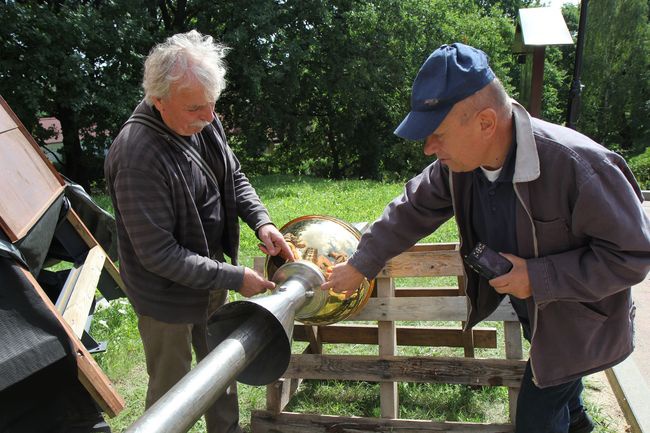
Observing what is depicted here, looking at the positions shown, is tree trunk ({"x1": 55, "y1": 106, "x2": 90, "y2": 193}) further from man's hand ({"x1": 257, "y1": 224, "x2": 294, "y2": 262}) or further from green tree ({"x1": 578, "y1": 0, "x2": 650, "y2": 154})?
green tree ({"x1": 578, "y1": 0, "x2": 650, "y2": 154})

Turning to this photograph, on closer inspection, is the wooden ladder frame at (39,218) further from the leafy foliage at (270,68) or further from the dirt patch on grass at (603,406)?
the leafy foliage at (270,68)

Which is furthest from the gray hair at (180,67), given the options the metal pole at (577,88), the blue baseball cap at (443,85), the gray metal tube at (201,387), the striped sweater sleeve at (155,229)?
the metal pole at (577,88)

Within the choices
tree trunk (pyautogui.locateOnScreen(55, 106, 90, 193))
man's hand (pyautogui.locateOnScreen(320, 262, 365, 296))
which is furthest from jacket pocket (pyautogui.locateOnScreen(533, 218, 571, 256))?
tree trunk (pyautogui.locateOnScreen(55, 106, 90, 193))

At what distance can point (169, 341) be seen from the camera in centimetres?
250

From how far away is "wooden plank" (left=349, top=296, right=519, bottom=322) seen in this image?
3.05 m

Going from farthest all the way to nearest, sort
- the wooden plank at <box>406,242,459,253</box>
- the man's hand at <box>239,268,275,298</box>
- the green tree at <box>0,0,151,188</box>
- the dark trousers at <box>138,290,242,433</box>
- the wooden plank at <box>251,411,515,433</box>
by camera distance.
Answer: the green tree at <box>0,0,151,188</box> → the wooden plank at <box>406,242,459,253</box> → the wooden plank at <box>251,411,515,433</box> → the dark trousers at <box>138,290,242,433</box> → the man's hand at <box>239,268,275,298</box>

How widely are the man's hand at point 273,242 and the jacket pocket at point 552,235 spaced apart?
3.96ft

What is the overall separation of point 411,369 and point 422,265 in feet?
1.93

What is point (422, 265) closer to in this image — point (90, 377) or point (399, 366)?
point (399, 366)

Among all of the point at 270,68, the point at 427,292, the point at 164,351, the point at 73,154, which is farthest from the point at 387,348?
the point at 73,154

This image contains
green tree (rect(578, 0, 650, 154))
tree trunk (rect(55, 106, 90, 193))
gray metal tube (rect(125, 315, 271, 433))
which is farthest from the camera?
green tree (rect(578, 0, 650, 154))

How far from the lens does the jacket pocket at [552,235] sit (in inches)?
73.2

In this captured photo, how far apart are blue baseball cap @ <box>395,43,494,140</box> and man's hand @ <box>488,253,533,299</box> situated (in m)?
0.55

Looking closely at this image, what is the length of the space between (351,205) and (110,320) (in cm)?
538
